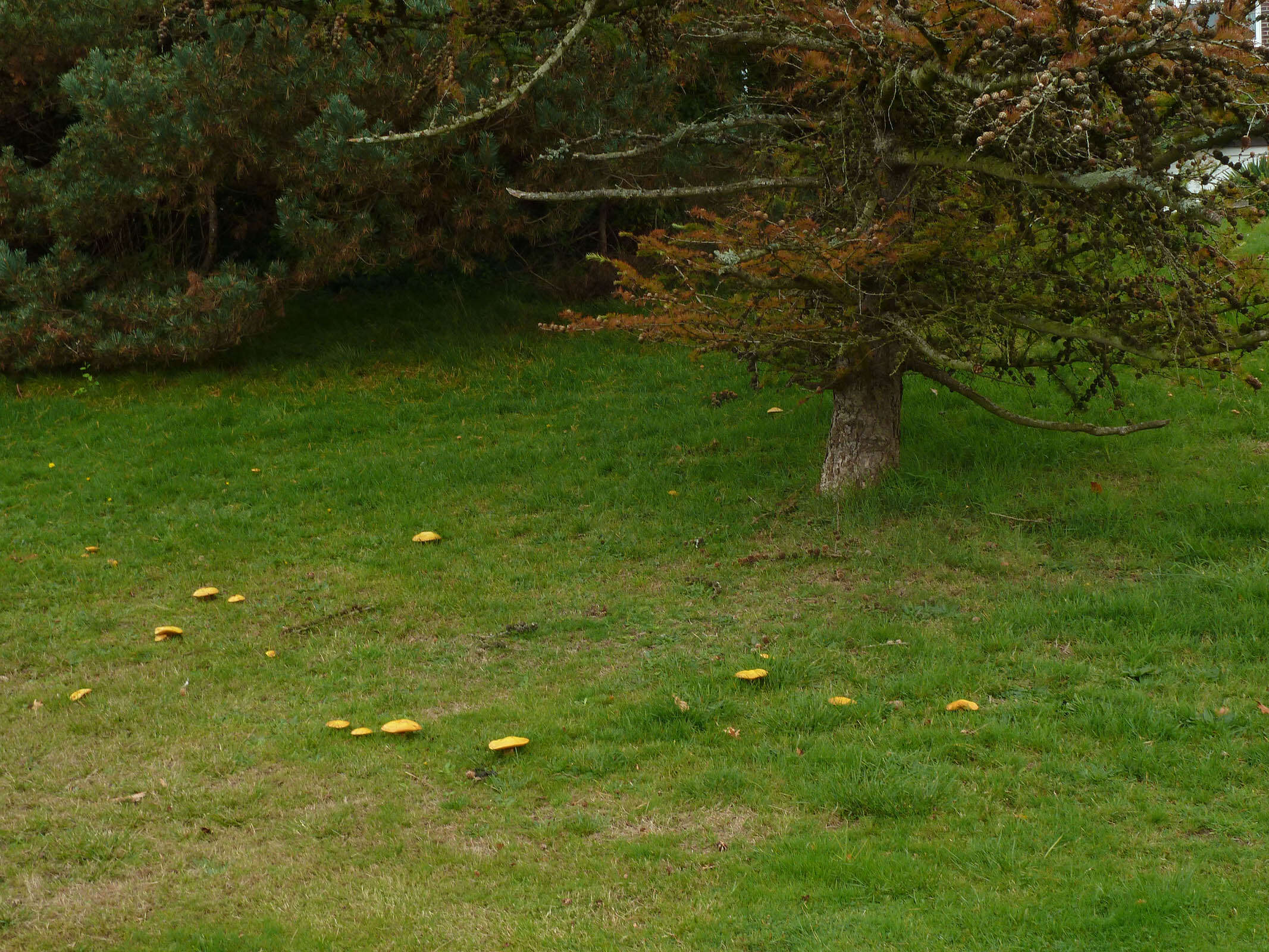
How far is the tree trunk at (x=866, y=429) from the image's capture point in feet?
28.9

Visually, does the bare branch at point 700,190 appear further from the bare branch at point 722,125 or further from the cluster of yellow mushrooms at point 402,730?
the cluster of yellow mushrooms at point 402,730

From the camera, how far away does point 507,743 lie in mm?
5438

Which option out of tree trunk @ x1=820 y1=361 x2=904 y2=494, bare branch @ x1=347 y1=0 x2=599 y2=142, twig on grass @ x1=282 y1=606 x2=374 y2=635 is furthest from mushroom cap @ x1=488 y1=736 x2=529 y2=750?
tree trunk @ x1=820 y1=361 x2=904 y2=494

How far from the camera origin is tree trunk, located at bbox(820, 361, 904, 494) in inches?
347

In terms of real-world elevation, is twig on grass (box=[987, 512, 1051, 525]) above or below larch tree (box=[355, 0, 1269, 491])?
below

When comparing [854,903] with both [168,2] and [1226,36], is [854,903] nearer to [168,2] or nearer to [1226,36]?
[1226,36]

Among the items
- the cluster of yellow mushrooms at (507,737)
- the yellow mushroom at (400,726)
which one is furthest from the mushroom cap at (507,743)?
the yellow mushroom at (400,726)

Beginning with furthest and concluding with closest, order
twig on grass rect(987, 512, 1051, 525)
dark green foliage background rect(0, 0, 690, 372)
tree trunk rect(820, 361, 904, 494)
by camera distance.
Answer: dark green foliage background rect(0, 0, 690, 372)
tree trunk rect(820, 361, 904, 494)
twig on grass rect(987, 512, 1051, 525)

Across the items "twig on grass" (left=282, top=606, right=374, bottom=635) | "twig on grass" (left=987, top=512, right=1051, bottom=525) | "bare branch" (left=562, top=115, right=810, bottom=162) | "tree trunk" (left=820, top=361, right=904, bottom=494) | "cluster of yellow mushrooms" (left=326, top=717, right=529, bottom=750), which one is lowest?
"twig on grass" (left=282, top=606, right=374, bottom=635)

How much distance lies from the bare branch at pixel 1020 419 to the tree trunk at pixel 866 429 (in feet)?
1.03

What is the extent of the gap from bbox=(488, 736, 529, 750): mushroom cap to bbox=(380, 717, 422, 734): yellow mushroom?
0.40 m

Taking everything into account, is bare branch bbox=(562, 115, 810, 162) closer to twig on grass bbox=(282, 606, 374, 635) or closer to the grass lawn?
the grass lawn

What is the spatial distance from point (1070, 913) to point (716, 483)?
232 inches

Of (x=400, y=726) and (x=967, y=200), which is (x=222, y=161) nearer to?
(x=967, y=200)
